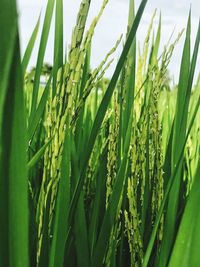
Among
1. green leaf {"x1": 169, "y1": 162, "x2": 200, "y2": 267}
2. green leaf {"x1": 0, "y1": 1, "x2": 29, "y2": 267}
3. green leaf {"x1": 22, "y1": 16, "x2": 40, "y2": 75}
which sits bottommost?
green leaf {"x1": 169, "y1": 162, "x2": 200, "y2": 267}

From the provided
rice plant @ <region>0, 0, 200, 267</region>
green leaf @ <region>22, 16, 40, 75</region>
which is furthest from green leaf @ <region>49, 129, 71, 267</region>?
green leaf @ <region>22, 16, 40, 75</region>

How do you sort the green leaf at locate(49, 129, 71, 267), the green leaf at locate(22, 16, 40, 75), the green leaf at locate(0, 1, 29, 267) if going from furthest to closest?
the green leaf at locate(22, 16, 40, 75), the green leaf at locate(49, 129, 71, 267), the green leaf at locate(0, 1, 29, 267)

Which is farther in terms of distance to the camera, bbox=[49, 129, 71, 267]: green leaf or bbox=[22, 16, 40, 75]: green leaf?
bbox=[22, 16, 40, 75]: green leaf

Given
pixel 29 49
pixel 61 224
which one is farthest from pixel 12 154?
pixel 29 49

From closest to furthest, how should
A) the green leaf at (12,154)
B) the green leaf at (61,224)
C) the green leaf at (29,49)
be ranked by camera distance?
the green leaf at (12,154) < the green leaf at (61,224) < the green leaf at (29,49)

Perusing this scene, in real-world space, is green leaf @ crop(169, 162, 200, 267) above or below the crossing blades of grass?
below

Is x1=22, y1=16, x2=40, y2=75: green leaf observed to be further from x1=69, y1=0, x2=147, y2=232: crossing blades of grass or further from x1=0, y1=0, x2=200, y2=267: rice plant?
x1=69, y1=0, x2=147, y2=232: crossing blades of grass

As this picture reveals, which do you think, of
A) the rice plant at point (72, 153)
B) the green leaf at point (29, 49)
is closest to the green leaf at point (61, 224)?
the rice plant at point (72, 153)

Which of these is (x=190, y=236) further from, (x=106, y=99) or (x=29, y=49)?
(x=29, y=49)

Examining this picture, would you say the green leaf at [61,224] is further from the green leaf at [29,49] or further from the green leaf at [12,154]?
the green leaf at [29,49]

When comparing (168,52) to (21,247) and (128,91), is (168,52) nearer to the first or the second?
(128,91)

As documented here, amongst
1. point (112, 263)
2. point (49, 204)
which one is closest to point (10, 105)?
point (49, 204)
